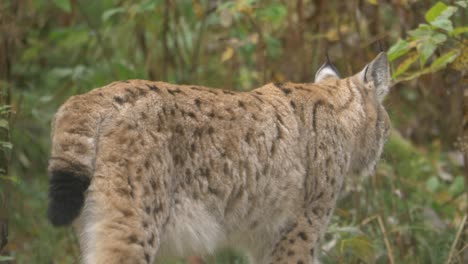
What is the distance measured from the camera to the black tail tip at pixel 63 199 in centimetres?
458

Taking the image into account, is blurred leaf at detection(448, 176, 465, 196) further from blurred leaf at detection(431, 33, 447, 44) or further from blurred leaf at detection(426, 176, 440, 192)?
blurred leaf at detection(431, 33, 447, 44)

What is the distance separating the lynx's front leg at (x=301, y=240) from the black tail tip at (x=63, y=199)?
1611 millimetres

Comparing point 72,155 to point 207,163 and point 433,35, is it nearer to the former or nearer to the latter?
point 207,163

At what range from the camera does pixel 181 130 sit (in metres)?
5.14

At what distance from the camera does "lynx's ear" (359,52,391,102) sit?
6535 millimetres

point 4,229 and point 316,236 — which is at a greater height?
point 316,236

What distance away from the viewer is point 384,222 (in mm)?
7562

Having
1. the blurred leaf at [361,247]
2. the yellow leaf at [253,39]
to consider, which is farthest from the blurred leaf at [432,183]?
the yellow leaf at [253,39]

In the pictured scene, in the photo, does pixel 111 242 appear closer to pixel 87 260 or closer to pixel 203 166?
pixel 87 260

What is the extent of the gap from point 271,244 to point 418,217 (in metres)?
2.25

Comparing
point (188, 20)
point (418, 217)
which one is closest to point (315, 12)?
point (188, 20)

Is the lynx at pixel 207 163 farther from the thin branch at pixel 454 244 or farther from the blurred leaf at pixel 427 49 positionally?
the thin branch at pixel 454 244

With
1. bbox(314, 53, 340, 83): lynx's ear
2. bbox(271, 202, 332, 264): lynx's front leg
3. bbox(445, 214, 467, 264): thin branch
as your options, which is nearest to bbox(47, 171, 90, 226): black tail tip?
bbox(271, 202, 332, 264): lynx's front leg

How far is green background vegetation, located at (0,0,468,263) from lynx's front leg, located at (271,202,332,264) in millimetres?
552
